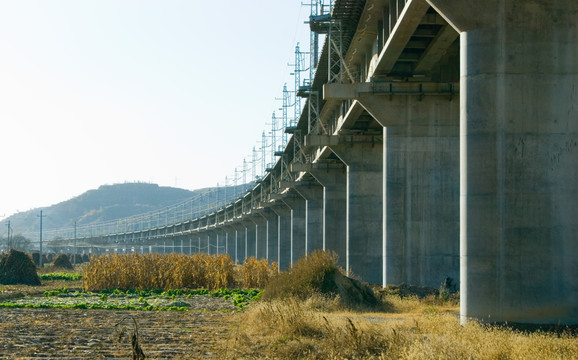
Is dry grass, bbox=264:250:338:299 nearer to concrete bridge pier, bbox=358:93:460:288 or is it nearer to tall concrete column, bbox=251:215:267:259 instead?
concrete bridge pier, bbox=358:93:460:288

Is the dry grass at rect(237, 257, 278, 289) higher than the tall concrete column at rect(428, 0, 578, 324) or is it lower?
lower

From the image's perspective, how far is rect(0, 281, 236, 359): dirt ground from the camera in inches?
679

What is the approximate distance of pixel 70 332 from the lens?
70.6ft

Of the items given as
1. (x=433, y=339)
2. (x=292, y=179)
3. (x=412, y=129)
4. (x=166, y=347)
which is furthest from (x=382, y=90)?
(x=292, y=179)

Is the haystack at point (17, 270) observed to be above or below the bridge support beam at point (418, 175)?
below

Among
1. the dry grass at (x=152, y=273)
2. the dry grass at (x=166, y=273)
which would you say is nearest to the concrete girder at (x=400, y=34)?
the dry grass at (x=166, y=273)

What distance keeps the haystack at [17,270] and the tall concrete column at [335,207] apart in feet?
60.5

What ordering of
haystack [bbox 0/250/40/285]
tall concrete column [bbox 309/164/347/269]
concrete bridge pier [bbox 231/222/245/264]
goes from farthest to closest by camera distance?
concrete bridge pier [bbox 231/222/245/264] < tall concrete column [bbox 309/164/347/269] < haystack [bbox 0/250/40/285]

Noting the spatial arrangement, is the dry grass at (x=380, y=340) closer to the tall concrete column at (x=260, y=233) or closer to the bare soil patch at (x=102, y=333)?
the bare soil patch at (x=102, y=333)

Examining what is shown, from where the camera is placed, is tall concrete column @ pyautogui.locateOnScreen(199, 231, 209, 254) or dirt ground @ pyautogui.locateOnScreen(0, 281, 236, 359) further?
tall concrete column @ pyautogui.locateOnScreen(199, 231, 209, 254)

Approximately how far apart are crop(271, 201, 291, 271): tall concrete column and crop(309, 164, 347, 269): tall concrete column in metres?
23.7

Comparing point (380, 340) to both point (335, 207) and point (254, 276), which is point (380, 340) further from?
point (335, 207)

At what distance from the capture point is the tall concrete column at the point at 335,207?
58.6m

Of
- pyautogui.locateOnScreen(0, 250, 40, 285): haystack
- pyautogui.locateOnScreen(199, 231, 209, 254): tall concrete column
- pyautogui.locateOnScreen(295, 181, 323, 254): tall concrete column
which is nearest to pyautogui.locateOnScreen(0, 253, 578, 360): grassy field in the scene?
pyautogui.locateOnScreen(0, 250, 40, 285): haystack
